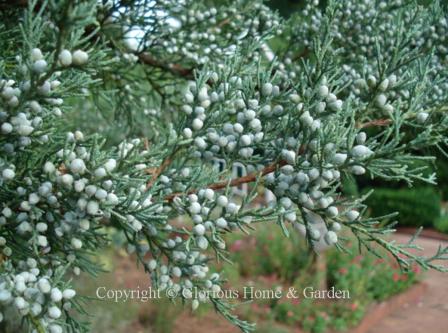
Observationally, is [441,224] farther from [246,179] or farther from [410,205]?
[246,179]

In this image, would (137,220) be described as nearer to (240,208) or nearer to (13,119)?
(240,208)

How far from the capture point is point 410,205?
43.1 ft

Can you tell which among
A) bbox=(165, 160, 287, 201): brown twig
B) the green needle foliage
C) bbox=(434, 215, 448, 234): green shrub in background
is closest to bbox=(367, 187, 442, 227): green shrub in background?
bbox=(434, 215, 448, 234): green shrub in background

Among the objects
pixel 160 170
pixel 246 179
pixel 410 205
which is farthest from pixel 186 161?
pixel 410 205

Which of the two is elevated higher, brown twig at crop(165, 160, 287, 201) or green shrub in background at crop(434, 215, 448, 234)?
brown twig at crop(165, 160, 287, 201)

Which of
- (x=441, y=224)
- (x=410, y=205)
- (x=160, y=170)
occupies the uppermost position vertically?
(x=160, y=170)

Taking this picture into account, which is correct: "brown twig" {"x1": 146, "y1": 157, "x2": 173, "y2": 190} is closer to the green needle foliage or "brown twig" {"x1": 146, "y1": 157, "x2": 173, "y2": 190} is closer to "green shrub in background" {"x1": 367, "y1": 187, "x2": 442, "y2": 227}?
the green needle foliage

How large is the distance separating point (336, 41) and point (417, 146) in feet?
4.54

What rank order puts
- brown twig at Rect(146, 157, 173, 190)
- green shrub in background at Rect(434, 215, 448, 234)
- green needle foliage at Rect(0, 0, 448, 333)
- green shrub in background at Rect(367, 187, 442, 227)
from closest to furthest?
green needle foliage at Rect(0, 0, 448, 333)
brown twig at Rect(146, 157, 173, 190)
green shrub in background at Rect(434, 215, 448, 234)
green shrub in background at Rect(367, 187, 442, 227)

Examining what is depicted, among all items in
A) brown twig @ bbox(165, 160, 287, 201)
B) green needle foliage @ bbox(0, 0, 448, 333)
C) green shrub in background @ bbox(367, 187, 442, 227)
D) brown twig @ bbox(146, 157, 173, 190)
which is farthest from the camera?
green shrub in background @ bbox(367, 187, 442, 227)

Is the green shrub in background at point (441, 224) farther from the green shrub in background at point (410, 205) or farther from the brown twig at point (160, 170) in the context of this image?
the brown twig at point (160, 170)

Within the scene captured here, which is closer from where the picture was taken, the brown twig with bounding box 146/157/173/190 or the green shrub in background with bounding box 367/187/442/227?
the brown twig with bounding box 146/157/173/190

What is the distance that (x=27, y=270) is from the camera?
1.65 meters

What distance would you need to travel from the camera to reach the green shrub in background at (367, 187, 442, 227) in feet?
42.5
